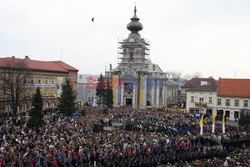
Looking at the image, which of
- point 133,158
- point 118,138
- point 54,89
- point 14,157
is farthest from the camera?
point 54,89

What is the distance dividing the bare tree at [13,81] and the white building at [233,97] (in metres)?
30.0

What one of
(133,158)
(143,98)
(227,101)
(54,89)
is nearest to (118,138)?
(133,158)

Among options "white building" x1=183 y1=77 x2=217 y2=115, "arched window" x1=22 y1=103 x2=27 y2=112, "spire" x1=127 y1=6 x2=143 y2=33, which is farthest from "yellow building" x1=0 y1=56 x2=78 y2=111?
"white building" x1=183 y1=77 x2=217 y2=115

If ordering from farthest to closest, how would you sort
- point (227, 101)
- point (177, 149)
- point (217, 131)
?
point (227, 101) < point (217, 131) < point (177, 149)

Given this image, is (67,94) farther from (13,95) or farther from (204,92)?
(204,92)

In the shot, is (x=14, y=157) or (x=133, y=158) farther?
(x=133, y=158)

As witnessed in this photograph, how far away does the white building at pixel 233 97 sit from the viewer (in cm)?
4225

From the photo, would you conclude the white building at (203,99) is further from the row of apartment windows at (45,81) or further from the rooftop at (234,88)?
the row of apartment windows at (45,81)

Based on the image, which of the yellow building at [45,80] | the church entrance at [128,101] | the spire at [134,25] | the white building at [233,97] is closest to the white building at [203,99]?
the white building at [233,97]

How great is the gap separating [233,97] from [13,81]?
32535 millimetres

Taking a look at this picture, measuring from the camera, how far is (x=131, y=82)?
57.0 m

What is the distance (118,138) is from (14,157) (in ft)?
27.1

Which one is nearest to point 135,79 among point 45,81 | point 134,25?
point 134,25

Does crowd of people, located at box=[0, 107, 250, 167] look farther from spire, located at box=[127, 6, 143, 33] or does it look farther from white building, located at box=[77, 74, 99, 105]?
white building, located at box=[77, 74, 99, 105]
